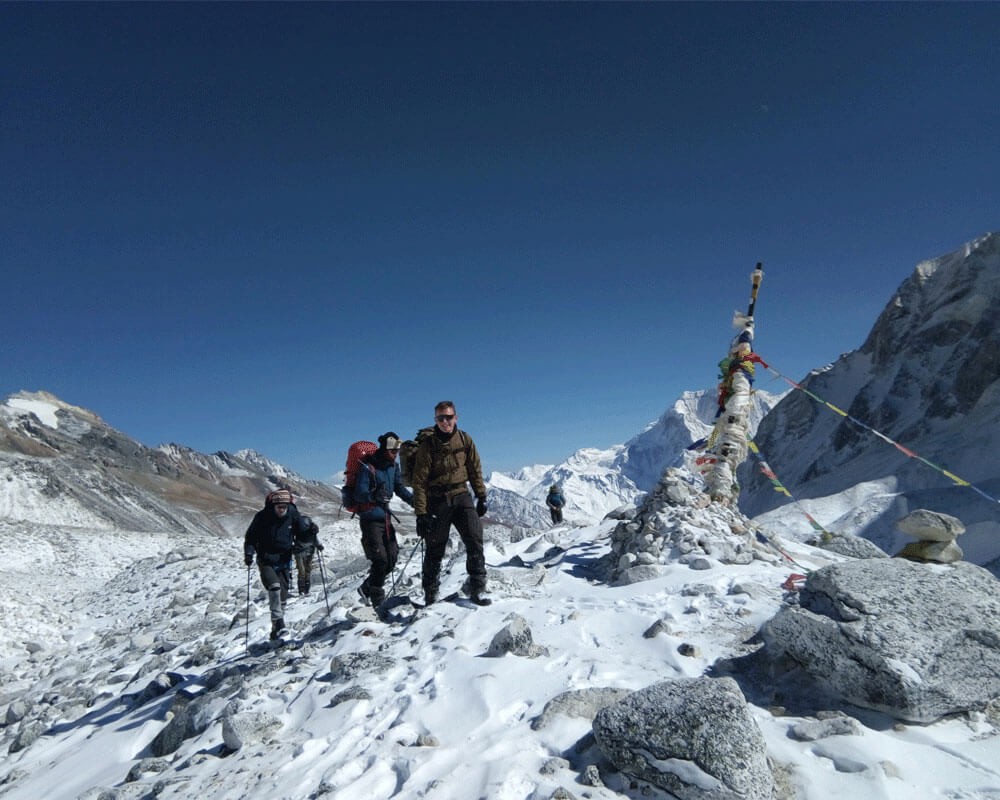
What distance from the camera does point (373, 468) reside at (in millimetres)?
8547

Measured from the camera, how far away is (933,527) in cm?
754

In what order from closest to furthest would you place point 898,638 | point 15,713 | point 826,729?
point 826,729 < point 898,638 < point 15,713

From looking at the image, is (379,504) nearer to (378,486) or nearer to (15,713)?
(378,486)

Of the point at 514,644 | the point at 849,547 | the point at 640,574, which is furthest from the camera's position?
the point at 849,547

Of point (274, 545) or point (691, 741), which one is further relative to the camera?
point (274, 545)

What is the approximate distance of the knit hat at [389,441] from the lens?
8742 mm

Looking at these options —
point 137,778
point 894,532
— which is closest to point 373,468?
point 137,778

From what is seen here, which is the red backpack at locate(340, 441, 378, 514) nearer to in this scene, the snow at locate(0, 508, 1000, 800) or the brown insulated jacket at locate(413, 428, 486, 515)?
the brown insulated jacket at locate(413, 428, 486, 515)

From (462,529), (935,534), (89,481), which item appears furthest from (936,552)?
(89,481)

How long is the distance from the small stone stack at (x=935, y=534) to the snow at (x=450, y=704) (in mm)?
1781

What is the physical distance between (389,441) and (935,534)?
7544 mm

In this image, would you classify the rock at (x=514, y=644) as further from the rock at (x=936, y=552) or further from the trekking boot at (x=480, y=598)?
the rock at (x=936, y=552)

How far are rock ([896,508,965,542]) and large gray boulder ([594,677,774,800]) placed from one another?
16.6 ft

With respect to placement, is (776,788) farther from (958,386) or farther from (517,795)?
(958,386)
